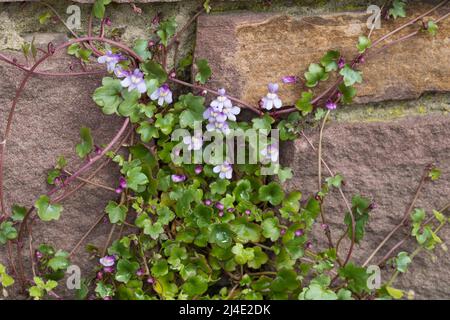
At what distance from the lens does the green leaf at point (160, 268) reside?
1352 millimetres

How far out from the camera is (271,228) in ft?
4.38

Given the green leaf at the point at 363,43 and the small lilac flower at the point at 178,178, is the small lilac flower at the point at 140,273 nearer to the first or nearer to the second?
the small lilac flower at the point at 178,178

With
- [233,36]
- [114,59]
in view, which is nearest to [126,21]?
[114,59]

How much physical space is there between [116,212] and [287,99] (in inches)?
17.8

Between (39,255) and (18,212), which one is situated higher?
(18,212)

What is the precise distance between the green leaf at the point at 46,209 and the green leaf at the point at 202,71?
0.42 metres

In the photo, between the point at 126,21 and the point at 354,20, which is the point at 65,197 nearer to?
the point at 126,21

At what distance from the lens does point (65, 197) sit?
Result: 136cm

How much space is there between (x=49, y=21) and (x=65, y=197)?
0.39 meters

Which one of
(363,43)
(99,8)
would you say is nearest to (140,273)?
(99,8)

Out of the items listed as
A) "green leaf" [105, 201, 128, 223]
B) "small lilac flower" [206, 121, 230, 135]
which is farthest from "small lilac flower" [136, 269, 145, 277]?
"small lilac flower" [206, 121, 230, 135]

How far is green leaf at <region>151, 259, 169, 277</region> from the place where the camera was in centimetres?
135

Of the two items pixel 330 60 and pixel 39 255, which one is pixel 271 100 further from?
pixel 39 255

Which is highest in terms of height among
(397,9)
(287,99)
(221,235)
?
(397,9)
